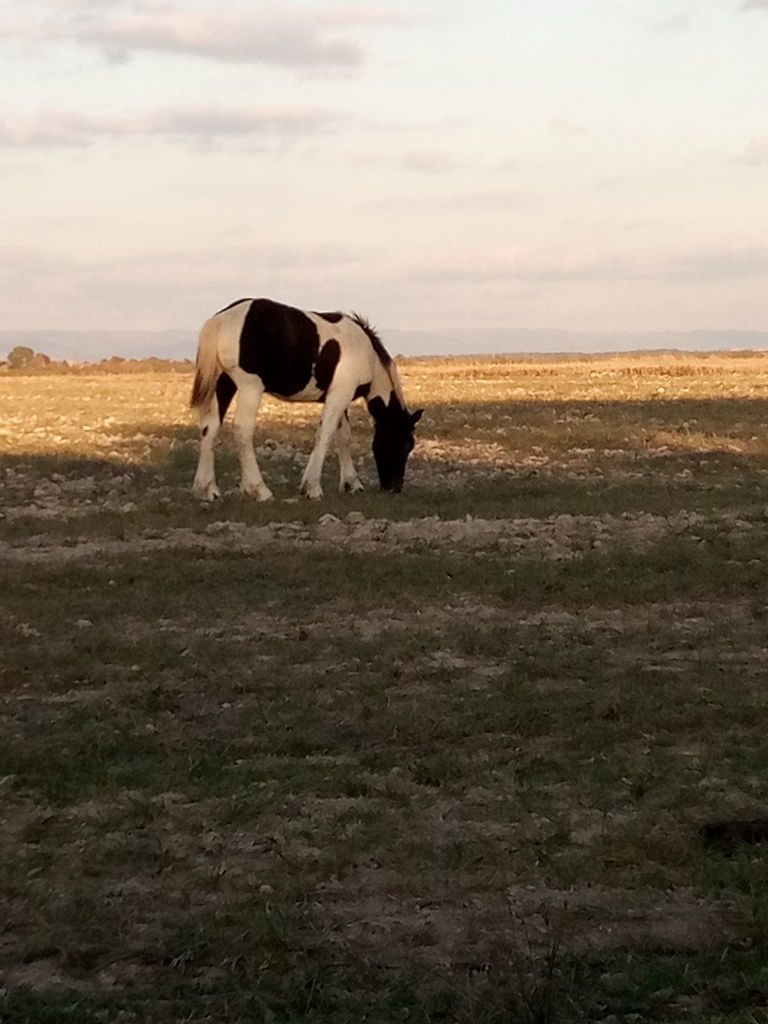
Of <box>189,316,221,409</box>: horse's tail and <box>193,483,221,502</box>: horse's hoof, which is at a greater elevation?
<box>189,316,221,409</box>: horse's tail

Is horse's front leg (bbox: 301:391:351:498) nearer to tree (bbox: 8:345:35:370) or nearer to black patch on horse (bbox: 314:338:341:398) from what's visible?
black patch on horse (bbox: 314:338:341:398)

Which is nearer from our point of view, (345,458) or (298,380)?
(298,380)

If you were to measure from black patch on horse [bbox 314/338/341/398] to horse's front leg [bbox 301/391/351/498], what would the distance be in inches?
7.4

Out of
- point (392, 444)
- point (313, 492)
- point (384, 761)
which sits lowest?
point (384, 761)

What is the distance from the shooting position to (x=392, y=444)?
56.0 feet

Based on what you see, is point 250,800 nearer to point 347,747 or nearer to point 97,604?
point 347,747

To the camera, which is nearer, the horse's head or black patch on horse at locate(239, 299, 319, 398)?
black patch on horse at locate(239, 299, 319, 398)

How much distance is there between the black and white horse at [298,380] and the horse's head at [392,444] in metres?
0.01

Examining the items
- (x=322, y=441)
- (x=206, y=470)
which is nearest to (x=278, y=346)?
(x=322, y=441)

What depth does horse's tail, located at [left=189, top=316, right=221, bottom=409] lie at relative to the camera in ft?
53.4

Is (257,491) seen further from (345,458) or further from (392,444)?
(392,444)

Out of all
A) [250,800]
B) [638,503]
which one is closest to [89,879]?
[250,800]

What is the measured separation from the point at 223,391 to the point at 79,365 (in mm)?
47062

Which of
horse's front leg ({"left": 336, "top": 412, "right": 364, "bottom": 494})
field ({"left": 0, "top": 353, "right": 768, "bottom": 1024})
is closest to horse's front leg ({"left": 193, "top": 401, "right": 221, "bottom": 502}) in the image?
field ({"left": 0, "top": 353, "right": 768, "bottom": 1024})
